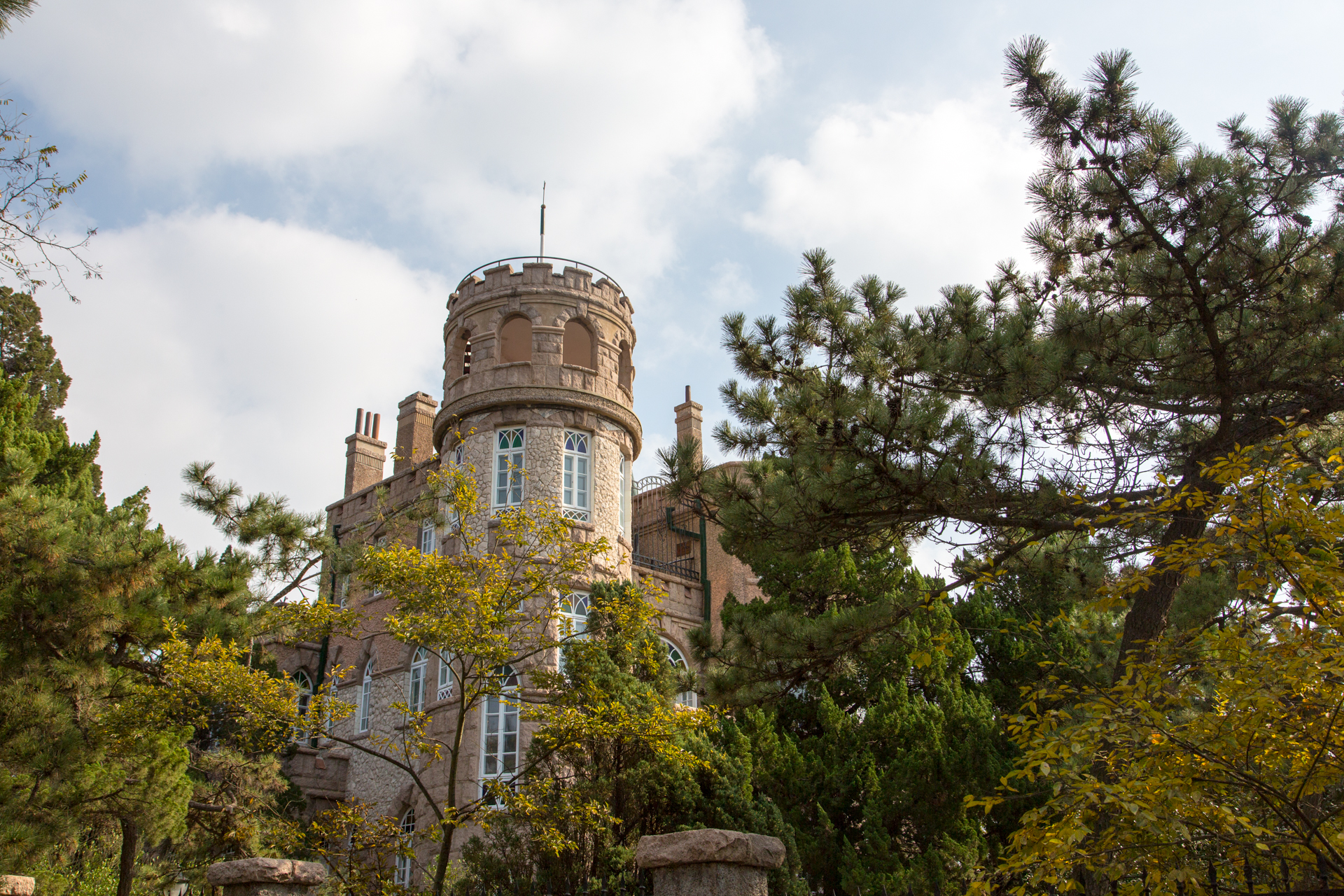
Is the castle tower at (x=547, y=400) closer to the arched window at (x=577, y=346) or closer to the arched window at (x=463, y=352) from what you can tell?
the arched window at (x=463, y=352)

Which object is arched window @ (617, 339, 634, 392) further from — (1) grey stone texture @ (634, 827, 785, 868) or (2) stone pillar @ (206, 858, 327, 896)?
(1) grey stone texture @ (634, 827, 785, 868)

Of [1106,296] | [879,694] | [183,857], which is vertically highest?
[1106,296]

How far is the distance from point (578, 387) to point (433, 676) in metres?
5.51

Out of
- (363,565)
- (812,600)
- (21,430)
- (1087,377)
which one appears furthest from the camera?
(812,600)

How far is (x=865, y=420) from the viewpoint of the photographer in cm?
891

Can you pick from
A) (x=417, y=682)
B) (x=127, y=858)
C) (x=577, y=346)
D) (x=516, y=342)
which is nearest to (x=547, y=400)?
(x=577, y=346)

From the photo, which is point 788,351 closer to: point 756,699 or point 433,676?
point 756,699

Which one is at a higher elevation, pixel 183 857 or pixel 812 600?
pixel 812 600

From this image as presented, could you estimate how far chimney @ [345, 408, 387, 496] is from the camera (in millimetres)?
26453

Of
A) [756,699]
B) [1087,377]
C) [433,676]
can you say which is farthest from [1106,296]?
[433,676]

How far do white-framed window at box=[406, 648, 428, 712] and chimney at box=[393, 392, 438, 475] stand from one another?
7025mm

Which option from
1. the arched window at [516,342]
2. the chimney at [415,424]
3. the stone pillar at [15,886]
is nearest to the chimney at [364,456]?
the chimney at [415,424]

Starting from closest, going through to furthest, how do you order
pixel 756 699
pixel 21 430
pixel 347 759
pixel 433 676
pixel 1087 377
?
pixel 1087 377 < pixel 756 699 < pixel 21 430 < pixel 433 676 < pixel 347 759

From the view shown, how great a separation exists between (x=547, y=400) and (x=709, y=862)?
13.2m
